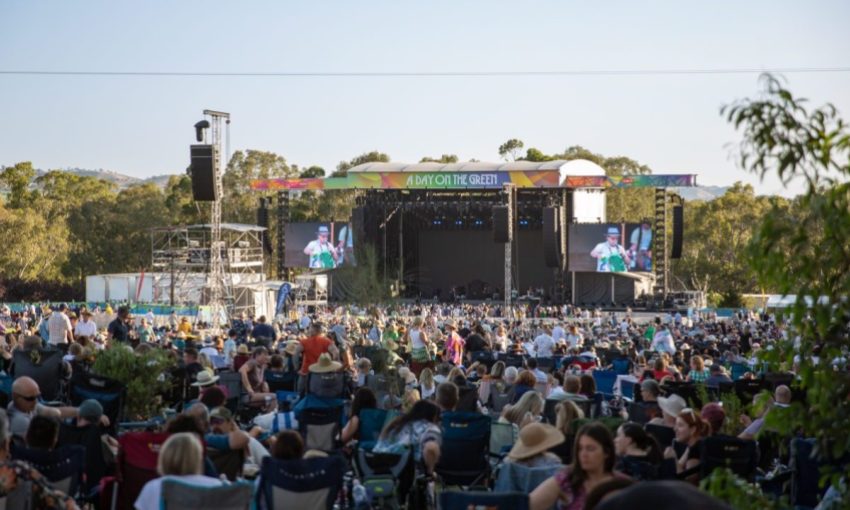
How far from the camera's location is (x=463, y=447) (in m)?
7.90

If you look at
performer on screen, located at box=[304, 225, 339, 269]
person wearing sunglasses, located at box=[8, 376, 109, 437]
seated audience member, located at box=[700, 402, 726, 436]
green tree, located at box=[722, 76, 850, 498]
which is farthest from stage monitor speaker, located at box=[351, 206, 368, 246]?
green tree, located at box=[722, 76, 850, 498]

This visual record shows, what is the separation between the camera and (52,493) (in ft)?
17.9

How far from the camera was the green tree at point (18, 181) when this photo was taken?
68625 mm

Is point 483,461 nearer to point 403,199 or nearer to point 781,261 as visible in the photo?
point 781,261

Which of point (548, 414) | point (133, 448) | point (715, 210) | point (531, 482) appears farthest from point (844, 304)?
point (715, 210)

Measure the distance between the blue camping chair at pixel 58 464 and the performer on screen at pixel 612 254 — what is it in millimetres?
38260

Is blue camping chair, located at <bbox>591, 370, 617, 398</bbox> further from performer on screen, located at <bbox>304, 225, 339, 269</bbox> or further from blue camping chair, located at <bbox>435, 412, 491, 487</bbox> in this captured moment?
performer on screen, located at <bbox>304, 225, 339, 269</bbox>

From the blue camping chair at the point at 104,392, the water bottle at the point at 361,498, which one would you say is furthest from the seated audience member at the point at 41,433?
the blue camping chair at the point at 104,392

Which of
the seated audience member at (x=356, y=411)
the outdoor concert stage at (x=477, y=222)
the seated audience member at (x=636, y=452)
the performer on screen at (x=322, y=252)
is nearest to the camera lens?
the seated audience member at (x=636, y=452)

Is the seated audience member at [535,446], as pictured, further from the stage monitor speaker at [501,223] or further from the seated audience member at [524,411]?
the stage monitor speaker at [501,223]

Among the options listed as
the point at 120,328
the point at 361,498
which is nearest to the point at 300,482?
the point at 361,498

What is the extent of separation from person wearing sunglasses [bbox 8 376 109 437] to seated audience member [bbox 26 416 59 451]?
1.24m

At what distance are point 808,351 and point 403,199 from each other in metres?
44.3

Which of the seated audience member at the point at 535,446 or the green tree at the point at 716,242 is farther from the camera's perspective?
the green tree at the point at 716,242
